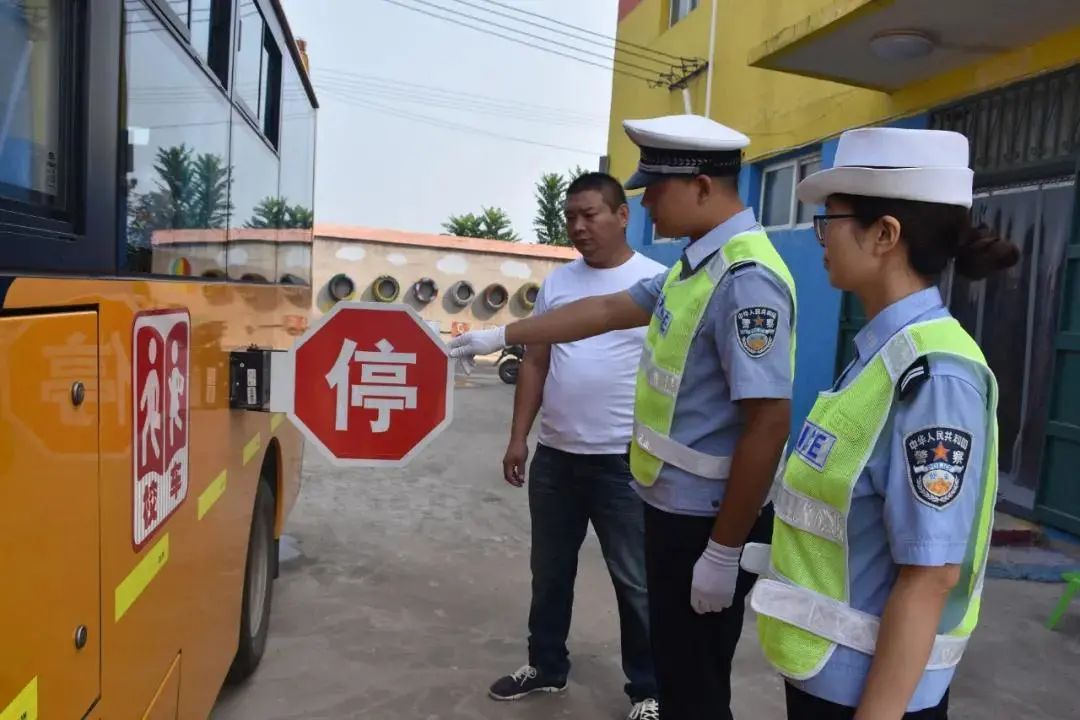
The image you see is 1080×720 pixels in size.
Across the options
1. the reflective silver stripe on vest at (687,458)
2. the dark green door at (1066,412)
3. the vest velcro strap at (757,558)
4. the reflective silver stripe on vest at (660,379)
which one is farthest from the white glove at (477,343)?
the dark green door at (1066,412)

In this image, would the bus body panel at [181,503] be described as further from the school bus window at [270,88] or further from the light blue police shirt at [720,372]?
the light blue police shirt at [720,372]

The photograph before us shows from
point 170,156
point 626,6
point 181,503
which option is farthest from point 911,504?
point 626,6

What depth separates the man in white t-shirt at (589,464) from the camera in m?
2.88

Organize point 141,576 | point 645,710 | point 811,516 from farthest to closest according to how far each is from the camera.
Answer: point 645,710 → point 141,576 → point 811,516

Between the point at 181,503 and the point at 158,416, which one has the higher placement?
the point at 158,416

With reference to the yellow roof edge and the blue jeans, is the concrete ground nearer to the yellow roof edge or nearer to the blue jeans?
the blue jeans

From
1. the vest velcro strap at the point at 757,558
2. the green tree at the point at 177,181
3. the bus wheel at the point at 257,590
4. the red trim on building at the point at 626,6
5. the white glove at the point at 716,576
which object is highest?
the red trim on building at the point at 626,6

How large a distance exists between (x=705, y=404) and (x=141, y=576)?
1.25 m

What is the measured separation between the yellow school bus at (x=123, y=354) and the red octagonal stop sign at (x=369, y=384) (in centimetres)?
27

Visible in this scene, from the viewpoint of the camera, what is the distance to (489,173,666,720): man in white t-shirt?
Answer: 288cm

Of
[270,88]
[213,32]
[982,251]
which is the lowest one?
[982,251]

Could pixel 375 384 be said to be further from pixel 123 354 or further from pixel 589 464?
pixel 589 464

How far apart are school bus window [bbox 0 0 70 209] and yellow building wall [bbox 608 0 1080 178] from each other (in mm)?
4657

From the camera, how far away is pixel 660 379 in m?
2.05
